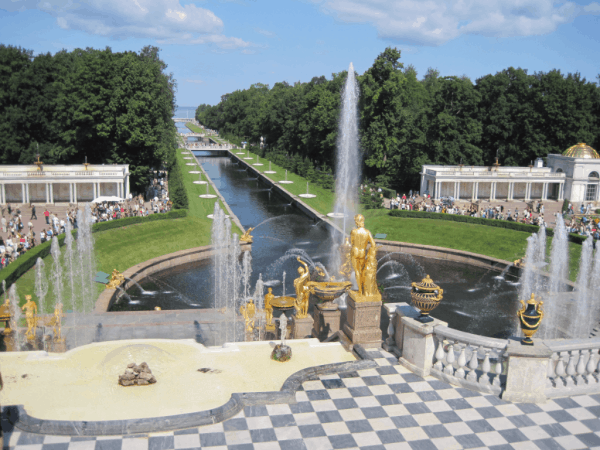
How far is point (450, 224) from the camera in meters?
46.8

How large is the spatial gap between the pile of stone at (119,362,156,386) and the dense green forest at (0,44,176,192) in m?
45.1

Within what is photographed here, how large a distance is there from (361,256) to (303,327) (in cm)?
497

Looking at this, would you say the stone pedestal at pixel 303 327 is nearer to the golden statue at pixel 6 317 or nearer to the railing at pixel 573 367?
the railing at pixel 573 367

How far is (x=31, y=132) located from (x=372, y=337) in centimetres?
5798

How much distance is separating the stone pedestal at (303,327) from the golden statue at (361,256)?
398cm

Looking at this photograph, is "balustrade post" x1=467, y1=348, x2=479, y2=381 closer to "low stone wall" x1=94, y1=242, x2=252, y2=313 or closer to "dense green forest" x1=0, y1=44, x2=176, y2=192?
"low stone wall" x1=94, y1=242, x2=252, y2=313

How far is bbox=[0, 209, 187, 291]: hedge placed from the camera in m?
28.8

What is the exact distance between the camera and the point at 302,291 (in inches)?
739

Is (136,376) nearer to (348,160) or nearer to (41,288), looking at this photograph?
(41,288)

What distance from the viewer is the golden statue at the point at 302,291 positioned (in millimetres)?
18609

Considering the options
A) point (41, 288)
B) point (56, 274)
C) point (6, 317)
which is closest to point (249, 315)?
point (6, 317)

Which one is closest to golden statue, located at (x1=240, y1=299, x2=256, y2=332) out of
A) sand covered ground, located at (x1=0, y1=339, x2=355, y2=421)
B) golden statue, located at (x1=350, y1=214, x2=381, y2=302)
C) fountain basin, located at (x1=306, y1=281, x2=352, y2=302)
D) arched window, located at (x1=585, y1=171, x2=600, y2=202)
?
fountain basin, located at (x1=306, y1=281, x2=352, y2=302)

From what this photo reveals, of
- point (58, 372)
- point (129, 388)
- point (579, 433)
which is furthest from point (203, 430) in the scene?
point (579, 433)

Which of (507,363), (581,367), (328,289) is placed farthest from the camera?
(328,289)
